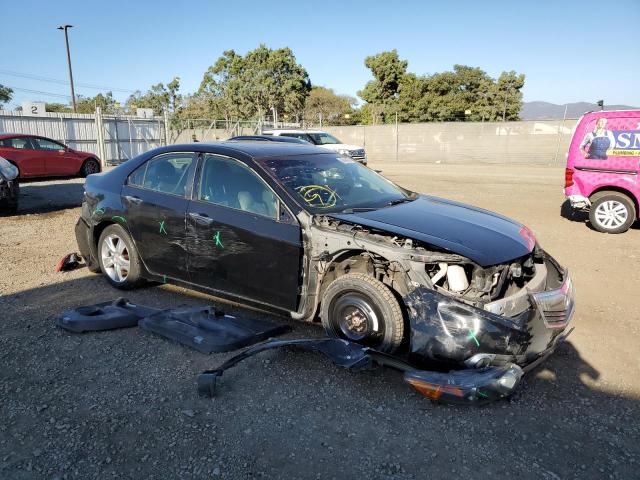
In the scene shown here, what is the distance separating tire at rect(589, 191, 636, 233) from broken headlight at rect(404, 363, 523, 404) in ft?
21.7

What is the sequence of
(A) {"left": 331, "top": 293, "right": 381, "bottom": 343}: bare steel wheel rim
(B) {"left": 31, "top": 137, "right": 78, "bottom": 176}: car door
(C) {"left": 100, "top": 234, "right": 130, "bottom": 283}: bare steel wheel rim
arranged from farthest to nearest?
(B) {"left": 31, "top": 137, "right": 78, "bottom": 176}: car door, (C) {"left": 100, "top": 234, "right": 130, "bottom": 283}: bare steel wheel rim, (A) {"left": 331, "top": 293, "right": 381, "bottom": 343}: bare steel wheel rim

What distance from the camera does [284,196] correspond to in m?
3.89

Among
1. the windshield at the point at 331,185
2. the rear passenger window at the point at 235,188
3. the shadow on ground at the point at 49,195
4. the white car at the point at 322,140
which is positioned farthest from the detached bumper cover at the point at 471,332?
the white car at the point at 322,140

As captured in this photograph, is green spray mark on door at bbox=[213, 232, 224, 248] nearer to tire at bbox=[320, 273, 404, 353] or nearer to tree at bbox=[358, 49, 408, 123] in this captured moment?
tire at bbox=[320, 273, 404, 353]

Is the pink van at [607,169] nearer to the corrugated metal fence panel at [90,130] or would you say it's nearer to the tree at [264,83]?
the corrugated metal fence panel at [90,130]

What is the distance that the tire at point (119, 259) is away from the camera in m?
4.94

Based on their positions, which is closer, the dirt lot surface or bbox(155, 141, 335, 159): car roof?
the dirt lot surface

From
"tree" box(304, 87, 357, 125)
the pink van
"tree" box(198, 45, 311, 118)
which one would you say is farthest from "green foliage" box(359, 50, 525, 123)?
the pink van

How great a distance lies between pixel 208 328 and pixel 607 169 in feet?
24.1

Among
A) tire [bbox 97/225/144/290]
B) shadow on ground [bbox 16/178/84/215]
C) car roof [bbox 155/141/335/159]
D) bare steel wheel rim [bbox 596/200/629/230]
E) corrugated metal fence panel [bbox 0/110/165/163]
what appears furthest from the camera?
corrugated metal fence panel [bbox 0/110/165/163]

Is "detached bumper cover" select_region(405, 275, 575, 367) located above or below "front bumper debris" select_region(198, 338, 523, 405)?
above

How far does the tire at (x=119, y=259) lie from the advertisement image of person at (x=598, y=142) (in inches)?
294

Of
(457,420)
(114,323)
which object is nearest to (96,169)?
(114,323)

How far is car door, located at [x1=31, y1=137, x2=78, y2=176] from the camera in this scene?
15148 mm
